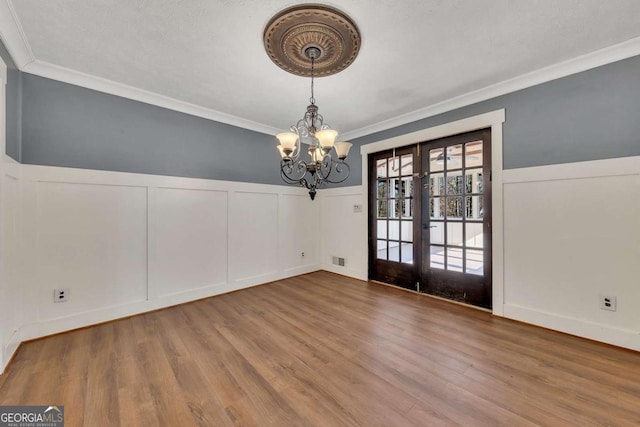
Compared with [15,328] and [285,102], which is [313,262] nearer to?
[285,102]

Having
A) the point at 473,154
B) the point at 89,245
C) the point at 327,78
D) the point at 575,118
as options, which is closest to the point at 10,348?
the point at 89,245

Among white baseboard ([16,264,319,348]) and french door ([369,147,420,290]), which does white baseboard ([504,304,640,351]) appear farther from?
white baseboard ([16,264,319,348])

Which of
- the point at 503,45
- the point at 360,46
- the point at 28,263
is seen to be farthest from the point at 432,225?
the point at 28,263

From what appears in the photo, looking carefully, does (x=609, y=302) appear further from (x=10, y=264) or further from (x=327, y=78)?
(x=10, y=264)

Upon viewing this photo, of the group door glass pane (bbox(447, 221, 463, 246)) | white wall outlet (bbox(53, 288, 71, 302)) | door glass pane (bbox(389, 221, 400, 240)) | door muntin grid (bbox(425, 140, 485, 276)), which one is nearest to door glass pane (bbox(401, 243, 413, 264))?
door glass pane (bbox(389, 221, 400, 240))

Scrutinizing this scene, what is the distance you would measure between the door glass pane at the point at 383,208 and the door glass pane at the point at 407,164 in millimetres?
548

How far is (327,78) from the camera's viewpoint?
2.51 metres

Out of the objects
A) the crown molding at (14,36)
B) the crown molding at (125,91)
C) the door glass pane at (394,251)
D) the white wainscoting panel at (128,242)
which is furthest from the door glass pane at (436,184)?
the crown molding at (14,36)

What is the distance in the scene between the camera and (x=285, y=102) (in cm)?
308

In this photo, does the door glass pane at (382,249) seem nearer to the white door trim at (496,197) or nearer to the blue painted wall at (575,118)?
the white door trim at (496,197)

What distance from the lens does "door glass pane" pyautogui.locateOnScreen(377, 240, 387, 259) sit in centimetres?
388

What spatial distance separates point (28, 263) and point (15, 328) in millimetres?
549

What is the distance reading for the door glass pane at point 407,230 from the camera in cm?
355

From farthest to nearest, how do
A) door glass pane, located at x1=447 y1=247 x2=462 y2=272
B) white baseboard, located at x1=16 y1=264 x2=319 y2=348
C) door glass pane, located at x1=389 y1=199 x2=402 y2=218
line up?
door glass pane, located at x1=389 y1=199 x2=402 y2=218, door glass pane, located at x1=447 y1=247 x2=462 y2=272, white baseboard, located at x1=16 y1=264 x2=319 y2=348
